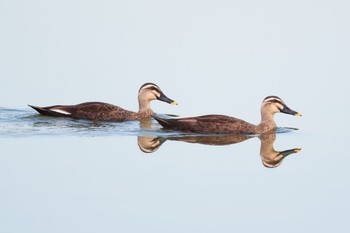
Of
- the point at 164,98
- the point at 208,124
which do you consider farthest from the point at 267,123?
the point at 164,98

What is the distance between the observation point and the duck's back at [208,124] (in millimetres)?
19969

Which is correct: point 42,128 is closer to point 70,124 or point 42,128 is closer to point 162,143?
point 70,124

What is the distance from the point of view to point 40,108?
21719 mm

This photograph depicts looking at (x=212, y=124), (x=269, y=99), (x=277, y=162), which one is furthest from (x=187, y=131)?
(x=277, y=162)

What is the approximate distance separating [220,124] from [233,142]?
38.6 inches

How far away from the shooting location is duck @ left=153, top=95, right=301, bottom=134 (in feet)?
65.6

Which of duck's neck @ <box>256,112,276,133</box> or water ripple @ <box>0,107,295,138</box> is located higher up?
duck's neck @ <box>256,112,276,133</box>

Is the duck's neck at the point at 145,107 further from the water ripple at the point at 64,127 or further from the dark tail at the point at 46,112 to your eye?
the dark tail at the point at 46,112

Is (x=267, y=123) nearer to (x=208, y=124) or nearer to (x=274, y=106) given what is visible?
(x=274, y=106)

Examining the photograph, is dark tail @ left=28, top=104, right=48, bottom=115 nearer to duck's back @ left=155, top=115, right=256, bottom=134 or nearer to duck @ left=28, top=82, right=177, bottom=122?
duck @ left=28, top=82, right=177, bottom=122

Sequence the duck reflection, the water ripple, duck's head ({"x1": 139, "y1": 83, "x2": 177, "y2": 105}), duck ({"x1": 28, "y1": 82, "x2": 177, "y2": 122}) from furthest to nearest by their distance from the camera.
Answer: duck's head ({"x1": 139, "y1": 83, "x2": 177, "y2": 105}), duck ({"x1": 28, "y1": 82, "x2": 177, "y2": 122}), the water ripple, the duck reflection

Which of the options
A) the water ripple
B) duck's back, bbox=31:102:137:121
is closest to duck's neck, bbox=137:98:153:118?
the water ripple

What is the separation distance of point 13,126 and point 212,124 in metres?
4.23

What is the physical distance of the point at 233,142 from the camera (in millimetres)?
19188
